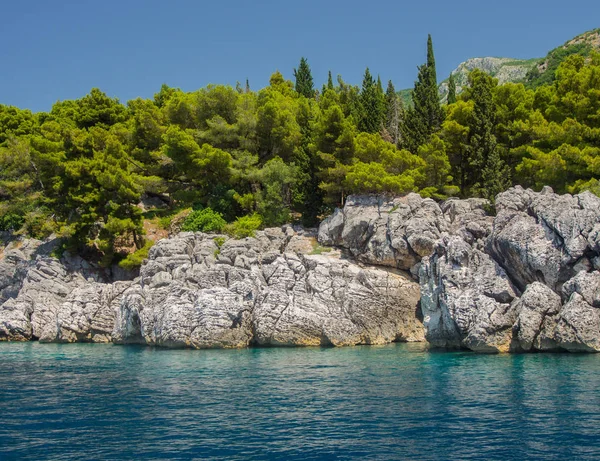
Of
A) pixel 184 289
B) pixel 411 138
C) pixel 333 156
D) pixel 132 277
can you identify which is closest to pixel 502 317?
pixel 184 289

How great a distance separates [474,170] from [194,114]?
25.2 metres

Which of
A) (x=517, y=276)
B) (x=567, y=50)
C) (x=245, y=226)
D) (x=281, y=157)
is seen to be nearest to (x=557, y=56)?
(x=567, y=50)

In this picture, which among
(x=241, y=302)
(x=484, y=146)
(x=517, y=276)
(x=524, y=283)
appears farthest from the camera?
(x=484, y=146)

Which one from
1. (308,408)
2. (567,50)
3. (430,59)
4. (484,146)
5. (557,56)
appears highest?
(567,50)

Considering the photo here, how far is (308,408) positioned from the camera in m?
20.1

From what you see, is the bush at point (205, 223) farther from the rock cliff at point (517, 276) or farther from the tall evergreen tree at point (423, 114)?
the tall evergreen tree at point (423, 114)

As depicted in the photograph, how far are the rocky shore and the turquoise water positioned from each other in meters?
2.53

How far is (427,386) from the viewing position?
2309 cm

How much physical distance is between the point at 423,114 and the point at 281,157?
1312 centimetres

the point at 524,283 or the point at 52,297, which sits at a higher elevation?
the point at 524,283

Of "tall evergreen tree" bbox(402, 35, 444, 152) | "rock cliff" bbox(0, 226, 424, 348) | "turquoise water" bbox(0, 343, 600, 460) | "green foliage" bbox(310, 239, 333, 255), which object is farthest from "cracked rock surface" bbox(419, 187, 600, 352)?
"tall evergreen tree" bbox(402, 35, 444, 152)

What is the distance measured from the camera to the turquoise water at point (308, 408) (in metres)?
15.9

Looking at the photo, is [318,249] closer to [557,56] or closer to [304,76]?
[304,76]

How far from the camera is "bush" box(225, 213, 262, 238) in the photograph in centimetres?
4591
